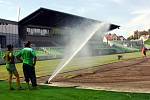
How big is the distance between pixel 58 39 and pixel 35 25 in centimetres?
1018

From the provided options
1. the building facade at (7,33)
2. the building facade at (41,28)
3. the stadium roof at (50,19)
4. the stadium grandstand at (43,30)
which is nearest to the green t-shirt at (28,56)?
the stadium grandstand at (43,30)

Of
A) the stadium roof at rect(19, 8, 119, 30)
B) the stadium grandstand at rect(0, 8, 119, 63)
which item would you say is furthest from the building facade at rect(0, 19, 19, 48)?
the stadium roof at rect(19, 8, 119, 30)

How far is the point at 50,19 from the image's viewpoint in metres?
84.6

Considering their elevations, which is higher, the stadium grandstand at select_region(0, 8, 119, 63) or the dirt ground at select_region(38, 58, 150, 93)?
the stadium grandstand at select_region(0, 8, 119, 63)

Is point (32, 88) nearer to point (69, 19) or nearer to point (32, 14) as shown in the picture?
point (32, 14)

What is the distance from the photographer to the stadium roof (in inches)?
3159

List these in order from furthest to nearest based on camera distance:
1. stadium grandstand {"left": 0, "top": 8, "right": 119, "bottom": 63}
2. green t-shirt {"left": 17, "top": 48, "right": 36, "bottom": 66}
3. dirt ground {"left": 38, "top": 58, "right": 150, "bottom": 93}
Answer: stadium grandstand {"left": 0, "top": 8, "right": 119, "bottom": 63}, dirt ground {"left": 38, "top": 58, "right": 150, "bottom": 93}, green t-shirt {"left": 17, "top": 48, "right": 36, "bottom": 66}

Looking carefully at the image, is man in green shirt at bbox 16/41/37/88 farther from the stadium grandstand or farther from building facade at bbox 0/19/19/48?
building facade at bbox 0/19/19/48

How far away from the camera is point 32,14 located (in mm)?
80188

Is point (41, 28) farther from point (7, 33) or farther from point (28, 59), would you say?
point (28, 59)

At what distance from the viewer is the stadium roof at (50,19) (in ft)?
263

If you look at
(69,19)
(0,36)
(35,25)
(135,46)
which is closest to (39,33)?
(35,25)

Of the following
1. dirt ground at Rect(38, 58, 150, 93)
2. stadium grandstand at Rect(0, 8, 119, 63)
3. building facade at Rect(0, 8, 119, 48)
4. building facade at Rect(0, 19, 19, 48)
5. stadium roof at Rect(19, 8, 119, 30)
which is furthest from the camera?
stadium roof at Rect(19, 8, 119, 30)

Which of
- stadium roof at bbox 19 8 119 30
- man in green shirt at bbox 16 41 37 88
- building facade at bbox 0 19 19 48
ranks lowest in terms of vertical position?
man in green shirt at bbox 16 41 37 88
